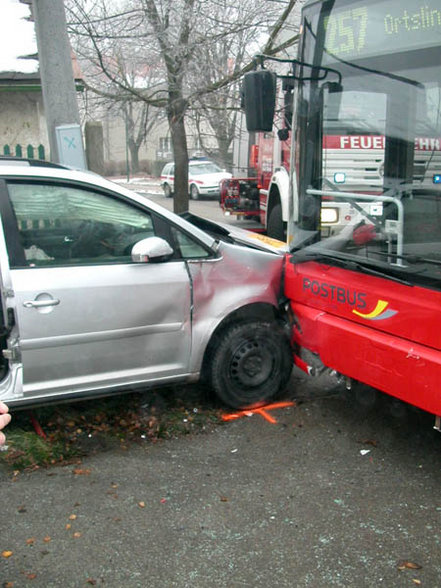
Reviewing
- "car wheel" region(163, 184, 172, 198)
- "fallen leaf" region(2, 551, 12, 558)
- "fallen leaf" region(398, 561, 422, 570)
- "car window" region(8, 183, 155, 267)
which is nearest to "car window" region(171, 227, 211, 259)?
"car window" region(8, 183, 155, 267)

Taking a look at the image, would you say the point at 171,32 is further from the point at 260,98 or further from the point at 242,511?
the point at 242,511

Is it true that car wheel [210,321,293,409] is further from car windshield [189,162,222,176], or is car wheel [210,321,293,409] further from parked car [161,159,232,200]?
car windshield [189,162,222,176]

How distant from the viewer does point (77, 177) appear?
417cm

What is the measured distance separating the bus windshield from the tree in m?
5.94

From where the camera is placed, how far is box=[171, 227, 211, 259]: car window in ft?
14.5

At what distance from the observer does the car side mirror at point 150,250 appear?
13.6 feet

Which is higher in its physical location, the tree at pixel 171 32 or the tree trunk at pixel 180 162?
the tree at pixel 171 32

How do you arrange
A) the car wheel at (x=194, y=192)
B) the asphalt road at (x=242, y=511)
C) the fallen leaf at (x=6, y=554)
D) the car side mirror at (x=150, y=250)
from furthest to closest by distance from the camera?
the car wheel at (x=194, y=192)
the car side mirror at (x=150, y=250)
the fallen leaf at (x=6, y=554)
the asphalt road at (x=242, y=511)

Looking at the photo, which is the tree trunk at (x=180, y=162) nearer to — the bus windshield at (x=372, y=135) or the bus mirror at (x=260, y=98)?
the bus mirror at (x=260, y=98)

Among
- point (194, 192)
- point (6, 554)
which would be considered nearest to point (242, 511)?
point (6, 554)

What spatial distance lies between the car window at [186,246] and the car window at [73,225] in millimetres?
189

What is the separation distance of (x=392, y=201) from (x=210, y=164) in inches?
1006

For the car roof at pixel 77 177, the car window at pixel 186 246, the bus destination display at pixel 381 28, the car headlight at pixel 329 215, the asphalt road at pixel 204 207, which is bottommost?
the asphalt road at pixel 204 207

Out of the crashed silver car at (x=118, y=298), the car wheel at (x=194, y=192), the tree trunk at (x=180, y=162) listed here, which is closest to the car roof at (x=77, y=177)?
the crashed silver car at (x=118, y=298)
